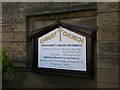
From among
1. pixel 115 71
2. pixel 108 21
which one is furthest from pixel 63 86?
pixel 108 21

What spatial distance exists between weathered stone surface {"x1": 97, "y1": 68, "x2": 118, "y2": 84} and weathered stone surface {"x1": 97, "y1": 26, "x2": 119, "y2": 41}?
87 centimetres

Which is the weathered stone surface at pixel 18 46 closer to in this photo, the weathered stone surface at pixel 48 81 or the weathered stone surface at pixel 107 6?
the weathered stone surface at pixel 48 81

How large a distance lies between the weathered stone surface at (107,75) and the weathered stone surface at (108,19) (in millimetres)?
1278

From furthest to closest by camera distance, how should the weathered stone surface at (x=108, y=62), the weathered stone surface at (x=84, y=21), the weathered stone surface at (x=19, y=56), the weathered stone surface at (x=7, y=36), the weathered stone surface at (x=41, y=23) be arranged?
1. the weathered stone surface at (x=7, y=36)
2. the weathered stone surface at (x=19, y=56)
3. the weathered stone surface at (x=41, y=23)
4. the weathered stone surface at (x=84, y=21)
5. the weathered stone surface at (x=108, y=62)

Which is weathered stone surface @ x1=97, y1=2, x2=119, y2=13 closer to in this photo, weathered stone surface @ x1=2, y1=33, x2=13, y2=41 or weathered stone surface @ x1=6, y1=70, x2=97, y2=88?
weathered stone surface @ x1=6, y1=70, x2=97, y2=88

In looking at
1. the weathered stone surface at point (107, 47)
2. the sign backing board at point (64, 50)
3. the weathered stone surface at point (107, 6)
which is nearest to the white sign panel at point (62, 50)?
the sign backing board at point (64, 50)

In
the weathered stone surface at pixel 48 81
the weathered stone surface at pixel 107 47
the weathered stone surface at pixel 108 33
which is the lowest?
the weathered stone surface at pixel 48 81

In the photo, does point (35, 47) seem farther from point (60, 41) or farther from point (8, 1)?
point (8, 1)

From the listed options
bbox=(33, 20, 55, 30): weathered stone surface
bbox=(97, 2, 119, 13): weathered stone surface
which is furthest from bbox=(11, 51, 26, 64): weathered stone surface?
bbox=(97, 2, 119, 13): weathered stone surface

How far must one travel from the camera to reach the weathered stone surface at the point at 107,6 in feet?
16.2

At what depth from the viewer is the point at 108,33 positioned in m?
5.03

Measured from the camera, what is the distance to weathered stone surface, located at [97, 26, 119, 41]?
4.93 m

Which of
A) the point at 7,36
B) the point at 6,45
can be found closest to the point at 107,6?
the point at 7,36

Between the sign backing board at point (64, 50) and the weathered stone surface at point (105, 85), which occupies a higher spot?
the sign backing board at point (64, 50)
